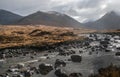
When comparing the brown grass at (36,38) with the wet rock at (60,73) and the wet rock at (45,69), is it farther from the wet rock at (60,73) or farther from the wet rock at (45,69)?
the wet rock at (60,73)

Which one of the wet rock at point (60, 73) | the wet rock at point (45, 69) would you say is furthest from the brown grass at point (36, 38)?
the wet rock at point (60, 73)

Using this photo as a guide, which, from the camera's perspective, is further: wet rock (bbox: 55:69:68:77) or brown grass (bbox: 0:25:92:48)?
brown grass (bbox: 0:25:92:48)

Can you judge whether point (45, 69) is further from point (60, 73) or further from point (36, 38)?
point (36, 38)

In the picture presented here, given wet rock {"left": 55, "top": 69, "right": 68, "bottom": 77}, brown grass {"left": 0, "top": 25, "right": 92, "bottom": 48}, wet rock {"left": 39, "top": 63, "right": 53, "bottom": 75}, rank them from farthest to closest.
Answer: brown grass {"left": 0, "top": 25, "right": 92, "bottom": 48} → wet rock {"left": 39, "top": 63, "right": 53, "bottom": 75} → wet rock {"left": 55, "top": 69, "right": 68, "bottom": 77}

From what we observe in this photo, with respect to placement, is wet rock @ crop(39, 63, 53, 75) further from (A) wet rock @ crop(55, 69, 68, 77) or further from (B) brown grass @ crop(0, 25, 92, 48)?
(B) brown grass @ crop(0, 25, 92, 48)

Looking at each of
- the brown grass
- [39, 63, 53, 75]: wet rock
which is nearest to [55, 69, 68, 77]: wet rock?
[39, 63, 53, 75]: wet rock

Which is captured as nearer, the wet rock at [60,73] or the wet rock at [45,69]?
the wet rock at [60,73]

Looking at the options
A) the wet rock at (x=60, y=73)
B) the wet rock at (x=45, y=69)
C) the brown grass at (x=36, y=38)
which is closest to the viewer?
the wet rock at (x=60, y=73)

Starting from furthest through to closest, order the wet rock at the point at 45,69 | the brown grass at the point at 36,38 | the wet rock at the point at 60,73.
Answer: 1. the brown grass at the point at 36,38
2. the wet rock at the point at 45,69
3. the wet rock at the point at 60,73

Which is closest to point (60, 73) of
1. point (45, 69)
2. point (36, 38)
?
point (45, 69)

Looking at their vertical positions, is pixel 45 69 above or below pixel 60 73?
below

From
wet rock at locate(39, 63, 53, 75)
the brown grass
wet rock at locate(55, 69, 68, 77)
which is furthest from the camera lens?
the brown grass

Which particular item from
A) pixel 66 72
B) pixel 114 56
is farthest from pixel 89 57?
pixel 66 72

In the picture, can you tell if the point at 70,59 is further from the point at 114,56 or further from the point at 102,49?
the point at 102,49
